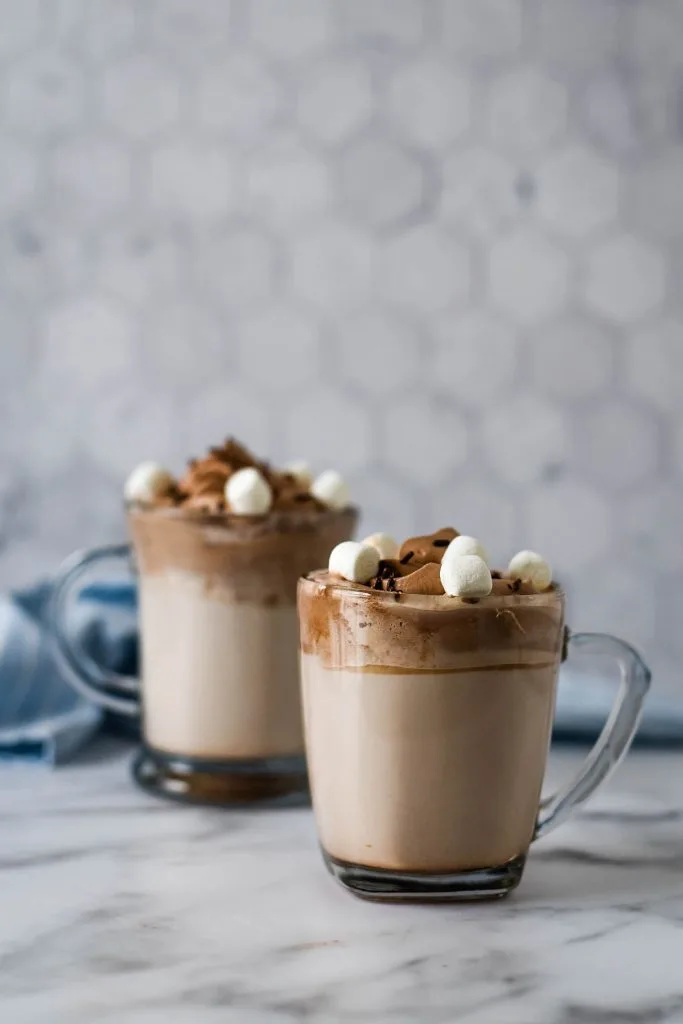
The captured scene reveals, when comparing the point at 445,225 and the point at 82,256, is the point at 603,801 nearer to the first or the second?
the point at 445,225

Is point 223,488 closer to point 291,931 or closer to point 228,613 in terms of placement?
point 228,613

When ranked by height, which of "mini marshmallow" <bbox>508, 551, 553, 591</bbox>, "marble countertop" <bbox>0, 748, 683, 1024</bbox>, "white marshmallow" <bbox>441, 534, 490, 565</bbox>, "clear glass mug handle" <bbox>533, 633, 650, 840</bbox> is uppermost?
"white marshmallow" <bbox>441, 534, 490, 565</bbox>

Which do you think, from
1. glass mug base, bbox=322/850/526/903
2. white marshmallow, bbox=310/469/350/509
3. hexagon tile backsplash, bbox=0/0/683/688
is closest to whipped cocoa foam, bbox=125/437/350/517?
white marshmallow, bbox=310/469/350/509

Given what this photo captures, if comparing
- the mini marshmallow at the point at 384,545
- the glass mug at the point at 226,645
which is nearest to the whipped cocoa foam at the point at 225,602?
the glass mug at the point at 226,645

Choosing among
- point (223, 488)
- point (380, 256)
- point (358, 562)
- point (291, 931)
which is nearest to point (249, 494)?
point (223, 488)

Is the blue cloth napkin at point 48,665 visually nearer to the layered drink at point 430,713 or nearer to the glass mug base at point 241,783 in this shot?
the glass mug base at point 241,783

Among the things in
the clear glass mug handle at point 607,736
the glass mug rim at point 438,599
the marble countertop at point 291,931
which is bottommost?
the marble countertop at point 291,931

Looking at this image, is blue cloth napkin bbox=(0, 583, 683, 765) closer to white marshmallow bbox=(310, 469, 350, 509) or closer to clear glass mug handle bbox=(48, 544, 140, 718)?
clear glass mug handle bbox=(48, 544, 140, 718)
